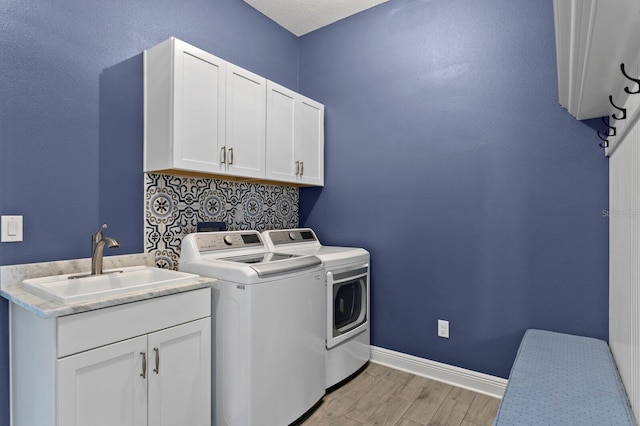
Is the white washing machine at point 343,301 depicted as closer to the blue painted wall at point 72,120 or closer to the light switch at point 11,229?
the blue painted wall at point 72,120

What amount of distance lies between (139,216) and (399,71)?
7.05ft

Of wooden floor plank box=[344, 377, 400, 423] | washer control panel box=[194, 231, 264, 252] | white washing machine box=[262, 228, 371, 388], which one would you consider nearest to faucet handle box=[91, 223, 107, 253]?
washer control panel box=[194, 231, 264, 252]

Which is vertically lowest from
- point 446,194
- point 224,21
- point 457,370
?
point 457,370

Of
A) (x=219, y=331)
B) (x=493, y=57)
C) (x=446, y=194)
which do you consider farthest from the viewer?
(x=446, y=194)

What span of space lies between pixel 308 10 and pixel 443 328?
2.75 metres

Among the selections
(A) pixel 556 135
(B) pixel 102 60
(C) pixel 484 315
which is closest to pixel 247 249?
(B) pixel 102 60

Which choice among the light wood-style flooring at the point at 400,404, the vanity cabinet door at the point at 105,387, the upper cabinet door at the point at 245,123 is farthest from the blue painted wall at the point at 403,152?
the vanity cabinet door at the point at 105,387

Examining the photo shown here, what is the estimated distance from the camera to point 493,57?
232cm

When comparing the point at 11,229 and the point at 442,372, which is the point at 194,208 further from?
the point at 442,372

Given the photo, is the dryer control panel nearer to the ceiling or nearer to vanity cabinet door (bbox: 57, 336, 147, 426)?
vanity cabinet door (bbox: 57, 336, 147, 426)

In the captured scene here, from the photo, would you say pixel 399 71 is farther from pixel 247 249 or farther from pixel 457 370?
pixel 457 370

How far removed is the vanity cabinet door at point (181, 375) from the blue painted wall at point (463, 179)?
4.86ft

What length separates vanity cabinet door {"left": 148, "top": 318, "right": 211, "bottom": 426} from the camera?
1.56 metres

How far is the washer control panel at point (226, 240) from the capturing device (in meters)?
2.17
